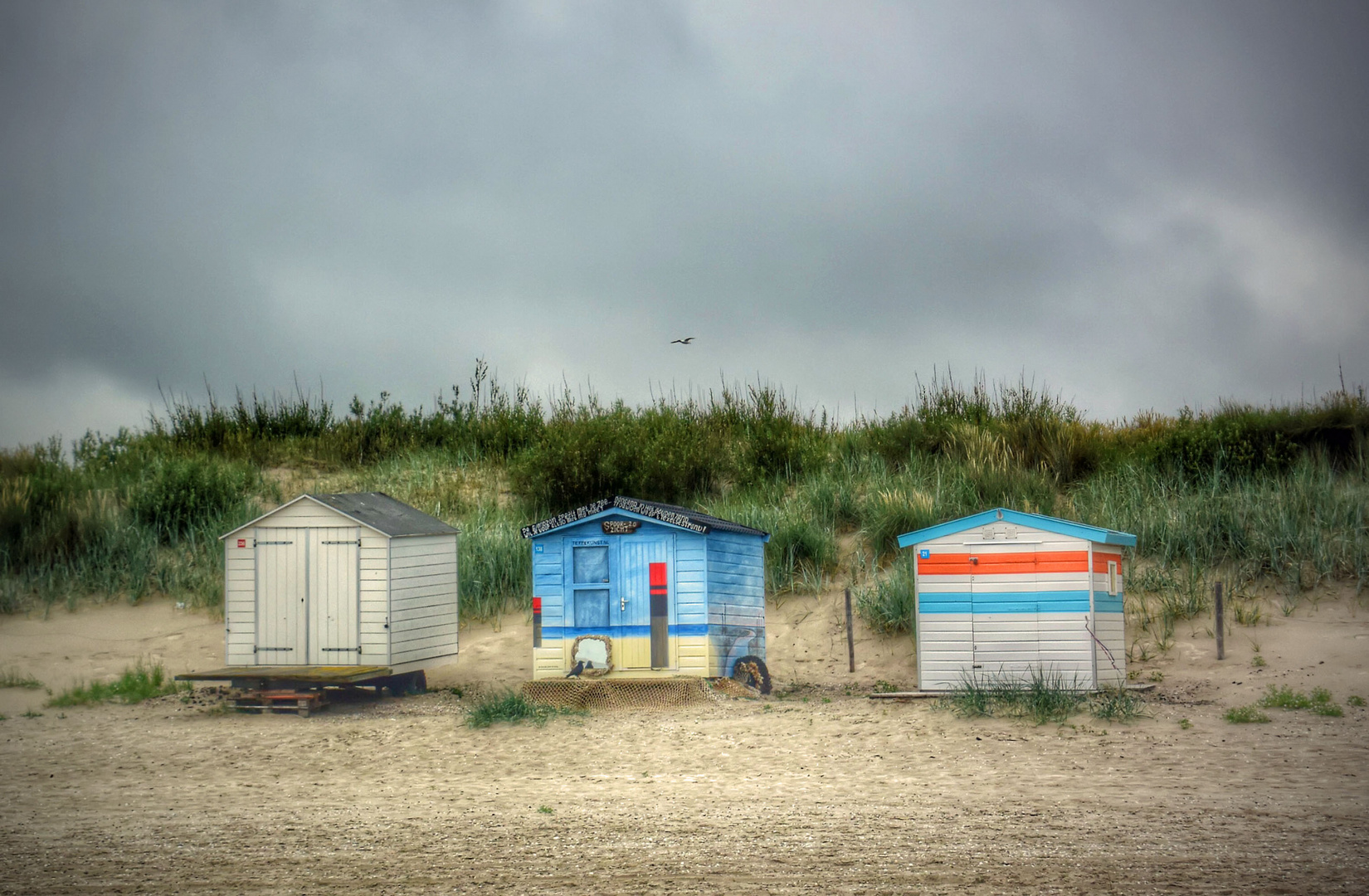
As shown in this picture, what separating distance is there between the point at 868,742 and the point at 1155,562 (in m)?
7.52

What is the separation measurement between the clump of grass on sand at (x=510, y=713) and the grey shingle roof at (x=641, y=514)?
1.98 metres

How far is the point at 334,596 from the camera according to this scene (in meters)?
13.2

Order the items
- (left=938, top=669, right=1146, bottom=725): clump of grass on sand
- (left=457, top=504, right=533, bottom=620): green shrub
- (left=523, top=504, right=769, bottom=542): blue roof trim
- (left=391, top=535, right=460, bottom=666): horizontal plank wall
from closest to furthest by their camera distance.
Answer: (left=938, top=669, right=1146, bottom=725): clump of grass on sand
(left=523, top=504, right=769, bottom=542): blue roof trim
(left=391, top=535, right=460, bottom=666): horizontal plank wall
(left=457, top=504, right=533, bottom=620): green shrub

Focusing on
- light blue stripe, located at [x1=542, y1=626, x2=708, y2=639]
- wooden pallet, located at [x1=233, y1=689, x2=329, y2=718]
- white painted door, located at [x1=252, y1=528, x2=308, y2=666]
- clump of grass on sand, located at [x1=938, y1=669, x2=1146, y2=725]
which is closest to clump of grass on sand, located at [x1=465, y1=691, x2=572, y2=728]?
light blue stripe, located at [x1=542, y1=626, x2=708, y2=639]

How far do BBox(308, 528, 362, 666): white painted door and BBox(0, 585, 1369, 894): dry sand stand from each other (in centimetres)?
82

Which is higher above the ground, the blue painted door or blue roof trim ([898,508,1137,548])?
blue roof trim ([898,508,1137,548])

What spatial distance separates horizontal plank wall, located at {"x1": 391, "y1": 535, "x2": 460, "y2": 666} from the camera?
13.2m

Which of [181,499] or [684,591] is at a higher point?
[181,499]

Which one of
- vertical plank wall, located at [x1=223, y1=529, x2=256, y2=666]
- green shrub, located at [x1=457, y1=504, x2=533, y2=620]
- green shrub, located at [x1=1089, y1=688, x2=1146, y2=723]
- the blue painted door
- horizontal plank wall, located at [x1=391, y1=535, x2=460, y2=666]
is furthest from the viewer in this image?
green shrub, located at [x1=457, y1=504, x2=533, y2=620]

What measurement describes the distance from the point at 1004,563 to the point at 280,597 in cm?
841

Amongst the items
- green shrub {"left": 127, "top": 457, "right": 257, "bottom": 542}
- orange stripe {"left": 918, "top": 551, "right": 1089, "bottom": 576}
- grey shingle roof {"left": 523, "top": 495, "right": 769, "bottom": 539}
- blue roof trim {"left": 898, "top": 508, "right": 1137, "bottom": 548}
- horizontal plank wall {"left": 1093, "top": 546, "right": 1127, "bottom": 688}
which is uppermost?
green shrub {"left": 127, "top": 457, "right": 257, "bottom": 542}

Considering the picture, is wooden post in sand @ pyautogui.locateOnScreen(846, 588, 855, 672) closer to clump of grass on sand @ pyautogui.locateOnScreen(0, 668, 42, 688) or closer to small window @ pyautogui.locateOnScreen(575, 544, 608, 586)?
small window @ pyautogui.locateOnScreen(575, 544, 608, 586)

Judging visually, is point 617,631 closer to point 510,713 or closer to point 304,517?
point 510,713

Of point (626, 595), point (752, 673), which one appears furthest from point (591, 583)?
point (752, 673)
